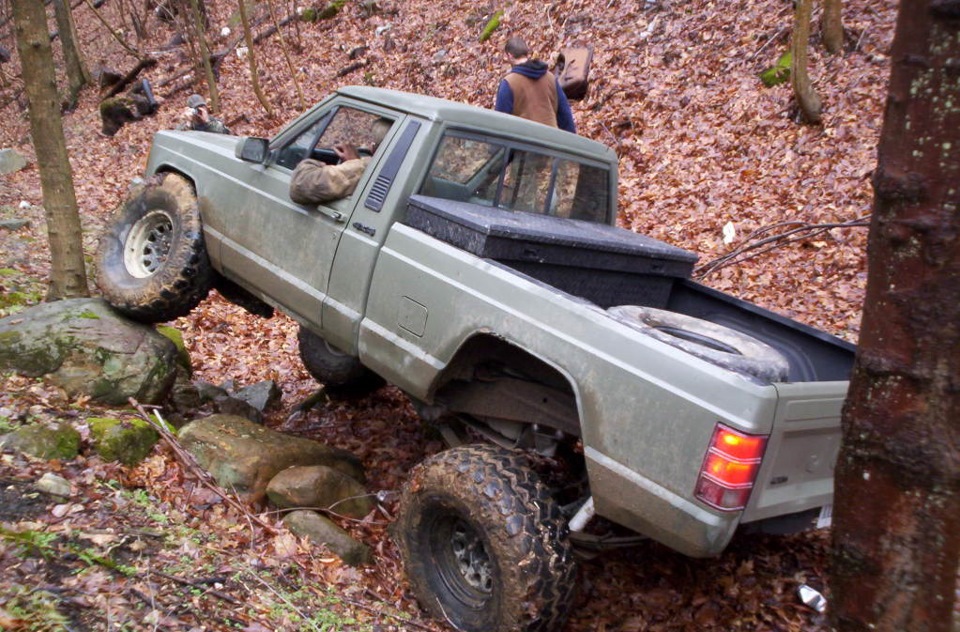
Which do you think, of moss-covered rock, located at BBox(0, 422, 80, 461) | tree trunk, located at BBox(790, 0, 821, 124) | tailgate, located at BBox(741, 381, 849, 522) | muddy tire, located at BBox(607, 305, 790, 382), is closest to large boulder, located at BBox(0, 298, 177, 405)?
moss-covered rock, located at BBox(0, 422, 80, 461)

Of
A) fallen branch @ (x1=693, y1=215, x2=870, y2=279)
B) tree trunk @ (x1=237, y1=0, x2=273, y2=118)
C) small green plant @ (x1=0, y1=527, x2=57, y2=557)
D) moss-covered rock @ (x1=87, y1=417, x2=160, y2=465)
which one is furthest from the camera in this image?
tree trunk @ (x1=237, y1=0, x2=273, y2=118)

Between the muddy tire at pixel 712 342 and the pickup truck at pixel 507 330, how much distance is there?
0.06 ft

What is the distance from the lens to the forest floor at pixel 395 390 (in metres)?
3.31

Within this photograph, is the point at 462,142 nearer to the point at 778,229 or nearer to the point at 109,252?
the point at 109,252

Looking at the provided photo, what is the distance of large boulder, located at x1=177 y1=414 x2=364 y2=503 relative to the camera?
14.3 ft

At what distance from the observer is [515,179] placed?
15.4ft

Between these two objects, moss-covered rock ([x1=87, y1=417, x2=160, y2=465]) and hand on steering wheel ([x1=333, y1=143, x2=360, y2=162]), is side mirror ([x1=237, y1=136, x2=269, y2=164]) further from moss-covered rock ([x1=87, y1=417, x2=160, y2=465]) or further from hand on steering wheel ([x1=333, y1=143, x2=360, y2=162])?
moss-covered rock ([x1=87, y1=417, x2=160, y2=465])

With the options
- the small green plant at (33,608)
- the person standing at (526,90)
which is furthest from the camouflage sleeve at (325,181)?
the small green plant at (33,608)

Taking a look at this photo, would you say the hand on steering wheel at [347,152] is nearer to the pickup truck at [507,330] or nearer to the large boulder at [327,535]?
the pickup truck at [507,330]

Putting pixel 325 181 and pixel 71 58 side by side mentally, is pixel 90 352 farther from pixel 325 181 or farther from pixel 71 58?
pixel 71 58

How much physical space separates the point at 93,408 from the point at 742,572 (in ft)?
13.0

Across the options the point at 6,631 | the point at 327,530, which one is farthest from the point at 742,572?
the point at 6,631

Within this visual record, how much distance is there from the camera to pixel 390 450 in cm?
580

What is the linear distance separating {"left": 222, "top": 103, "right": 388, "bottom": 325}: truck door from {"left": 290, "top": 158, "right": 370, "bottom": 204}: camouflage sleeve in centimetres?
5
